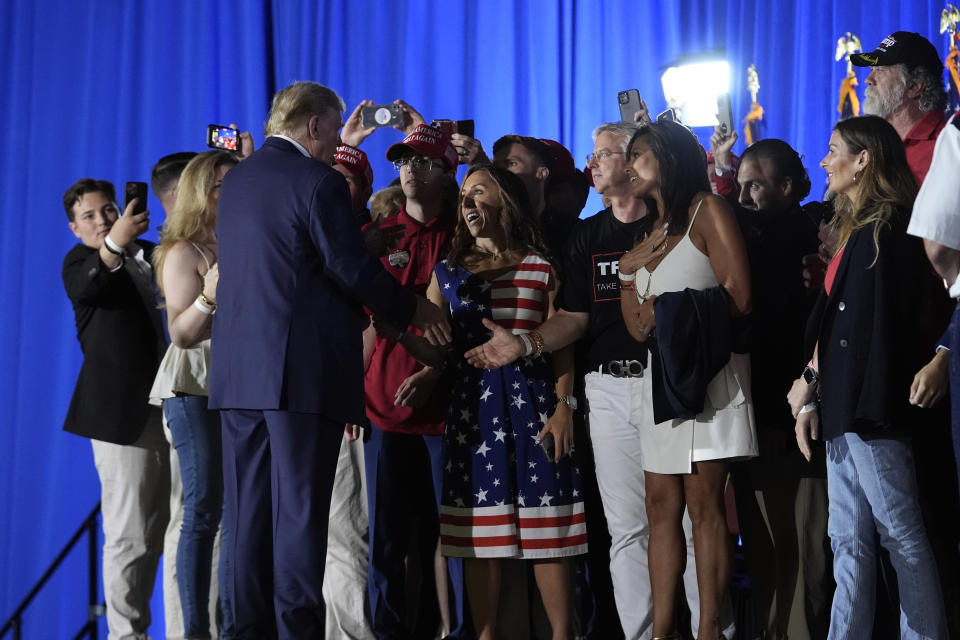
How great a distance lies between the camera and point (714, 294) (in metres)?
2.40

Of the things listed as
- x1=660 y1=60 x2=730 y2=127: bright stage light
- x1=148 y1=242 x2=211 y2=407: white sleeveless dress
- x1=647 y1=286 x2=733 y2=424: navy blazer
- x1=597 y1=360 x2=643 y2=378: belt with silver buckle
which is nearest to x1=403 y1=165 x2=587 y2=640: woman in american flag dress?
x1=597 y1=360 x2=643 y2=378: belt with silver buckle

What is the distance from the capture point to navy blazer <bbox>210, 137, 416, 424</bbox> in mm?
2322

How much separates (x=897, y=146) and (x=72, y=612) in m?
4.19

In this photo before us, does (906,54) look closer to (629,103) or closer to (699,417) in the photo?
(629,103)

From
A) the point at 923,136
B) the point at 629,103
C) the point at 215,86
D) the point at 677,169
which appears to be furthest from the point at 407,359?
the point at 215,86

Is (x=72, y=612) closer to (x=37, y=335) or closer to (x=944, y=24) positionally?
(x=37, y=335)

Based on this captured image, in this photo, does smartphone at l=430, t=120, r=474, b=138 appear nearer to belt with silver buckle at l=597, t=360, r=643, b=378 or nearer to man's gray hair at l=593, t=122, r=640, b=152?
man's gray hair at l=593, t=122, r=640, b=152

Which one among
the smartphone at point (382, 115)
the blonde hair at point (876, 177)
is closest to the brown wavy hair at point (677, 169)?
the blonde hair at point (876, 177)

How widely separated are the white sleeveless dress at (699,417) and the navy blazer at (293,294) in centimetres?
66

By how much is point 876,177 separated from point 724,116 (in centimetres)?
122

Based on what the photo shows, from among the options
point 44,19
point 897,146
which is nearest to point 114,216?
point 44,19

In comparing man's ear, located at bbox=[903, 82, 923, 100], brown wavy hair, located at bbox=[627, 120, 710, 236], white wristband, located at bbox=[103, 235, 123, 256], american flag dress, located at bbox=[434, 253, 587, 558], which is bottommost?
american flag dress, located at bbox=[434, 253, 587, 558]

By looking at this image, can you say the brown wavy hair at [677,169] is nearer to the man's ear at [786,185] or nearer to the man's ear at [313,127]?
the man's ear at [786,185]

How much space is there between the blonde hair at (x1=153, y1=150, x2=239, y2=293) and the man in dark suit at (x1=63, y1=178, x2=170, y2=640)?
27cm
